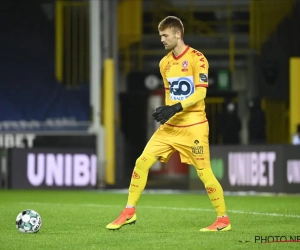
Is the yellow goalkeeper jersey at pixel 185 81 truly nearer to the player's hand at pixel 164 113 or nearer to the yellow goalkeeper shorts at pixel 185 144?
the yellow goalkeeper shorts at pixel 185 144

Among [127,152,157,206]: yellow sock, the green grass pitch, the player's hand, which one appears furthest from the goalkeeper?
the green grass pitch

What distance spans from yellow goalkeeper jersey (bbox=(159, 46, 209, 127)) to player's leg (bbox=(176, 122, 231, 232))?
111mm

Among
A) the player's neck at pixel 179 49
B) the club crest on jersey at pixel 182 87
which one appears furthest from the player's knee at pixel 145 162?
the player's neck at pixel 179 49

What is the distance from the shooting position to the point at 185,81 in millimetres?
8562

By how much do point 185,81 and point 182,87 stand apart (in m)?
0.07

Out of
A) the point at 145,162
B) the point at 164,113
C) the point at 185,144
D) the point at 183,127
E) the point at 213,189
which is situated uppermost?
the point at 164,113

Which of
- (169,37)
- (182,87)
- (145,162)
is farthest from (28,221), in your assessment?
(169,37)

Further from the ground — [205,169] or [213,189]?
[205,169]

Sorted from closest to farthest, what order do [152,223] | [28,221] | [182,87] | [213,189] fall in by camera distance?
[28,221] → [213,189] → [182,87] → [152,223]

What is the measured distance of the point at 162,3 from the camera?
25406 millimetres

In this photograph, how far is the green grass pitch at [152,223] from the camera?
742cm

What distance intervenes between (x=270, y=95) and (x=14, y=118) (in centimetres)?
605

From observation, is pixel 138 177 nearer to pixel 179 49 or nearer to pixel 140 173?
pixel 140 173

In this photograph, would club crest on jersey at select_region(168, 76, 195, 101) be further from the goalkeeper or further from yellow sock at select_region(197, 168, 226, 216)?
yellow sock at select_region(197, 168, 226, 216)
